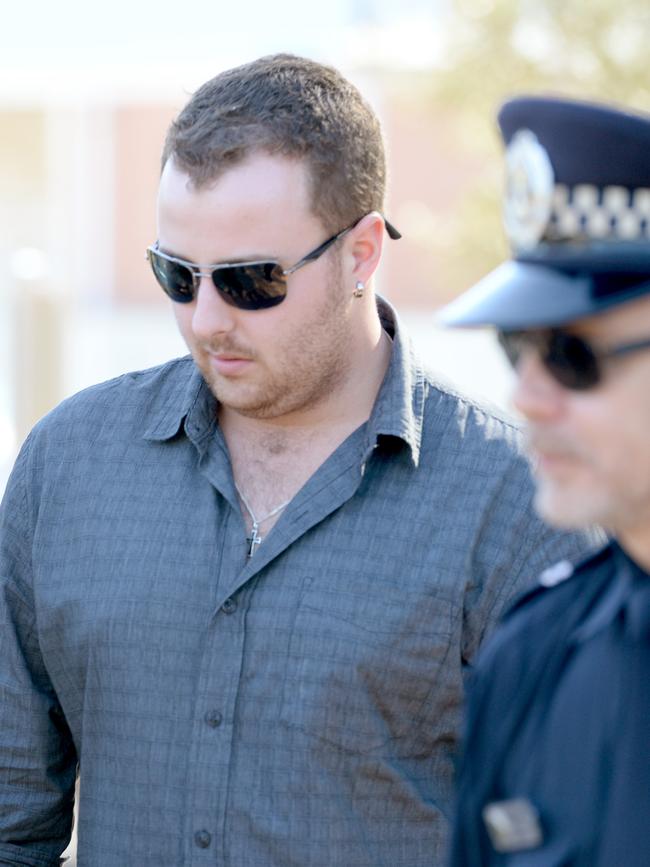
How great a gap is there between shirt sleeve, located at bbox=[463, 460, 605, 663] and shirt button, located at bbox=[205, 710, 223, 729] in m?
0.49

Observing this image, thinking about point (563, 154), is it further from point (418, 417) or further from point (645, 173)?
point (418, 417)

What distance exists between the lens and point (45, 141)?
25.9 metres

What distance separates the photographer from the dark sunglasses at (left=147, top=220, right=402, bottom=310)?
3.02 m

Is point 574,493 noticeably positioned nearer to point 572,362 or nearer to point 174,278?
point 572,362

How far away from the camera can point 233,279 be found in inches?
119

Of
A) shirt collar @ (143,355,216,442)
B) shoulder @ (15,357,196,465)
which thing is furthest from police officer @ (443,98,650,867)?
shoulder @ (15,357,196,465)

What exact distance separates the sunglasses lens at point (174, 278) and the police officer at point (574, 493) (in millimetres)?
988

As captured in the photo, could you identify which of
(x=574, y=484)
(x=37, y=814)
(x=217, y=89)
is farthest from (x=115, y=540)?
(x=574, y=484)

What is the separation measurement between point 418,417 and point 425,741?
658 millimetres

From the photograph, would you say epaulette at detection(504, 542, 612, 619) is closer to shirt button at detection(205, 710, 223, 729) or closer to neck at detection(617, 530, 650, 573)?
neck at detection(617, 530, 650, 573)

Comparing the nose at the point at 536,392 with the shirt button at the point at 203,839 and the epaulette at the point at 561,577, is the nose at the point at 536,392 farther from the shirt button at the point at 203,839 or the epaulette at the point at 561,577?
the shirt button at the point at 203,839

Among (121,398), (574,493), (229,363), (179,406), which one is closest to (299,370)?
(229,363)

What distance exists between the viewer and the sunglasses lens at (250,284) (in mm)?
3016

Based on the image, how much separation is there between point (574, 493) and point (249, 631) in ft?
3.71
